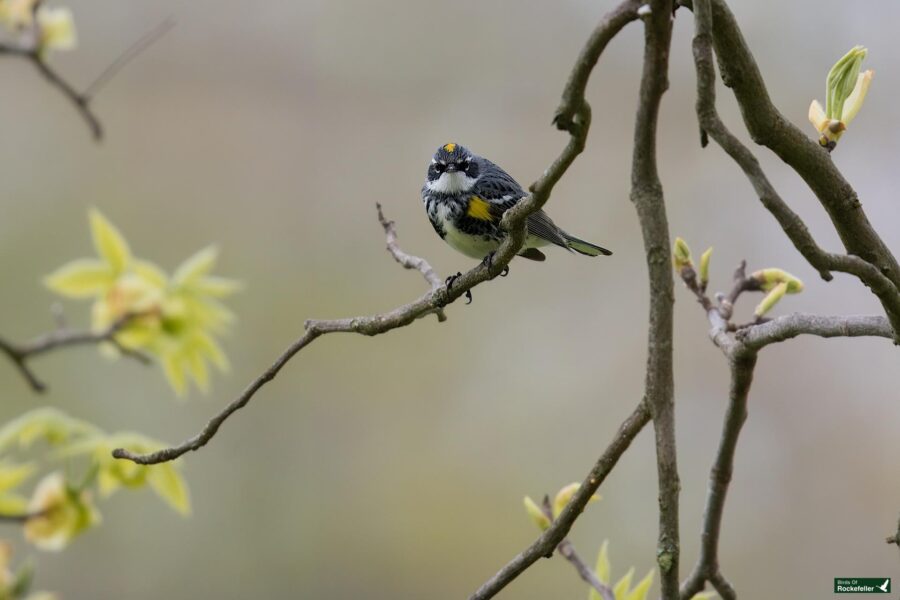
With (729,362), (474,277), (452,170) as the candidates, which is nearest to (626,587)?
(729,362)

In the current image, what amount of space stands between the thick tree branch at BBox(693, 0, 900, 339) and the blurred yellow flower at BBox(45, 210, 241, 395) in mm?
376

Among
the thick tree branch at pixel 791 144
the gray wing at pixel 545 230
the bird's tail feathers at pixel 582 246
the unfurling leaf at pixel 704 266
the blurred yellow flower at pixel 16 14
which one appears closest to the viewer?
the blurred yellow flower at pixel 16 14

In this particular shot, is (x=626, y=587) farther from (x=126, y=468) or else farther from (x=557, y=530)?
(x=126, y=468)

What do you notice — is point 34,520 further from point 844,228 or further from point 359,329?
point 844,228

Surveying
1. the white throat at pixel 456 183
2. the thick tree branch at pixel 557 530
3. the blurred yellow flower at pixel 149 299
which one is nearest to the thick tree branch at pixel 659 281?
the thick tree branch at pixel 557 530

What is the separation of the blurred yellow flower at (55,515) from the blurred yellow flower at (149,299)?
103mm

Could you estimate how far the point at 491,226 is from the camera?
50.1 inches

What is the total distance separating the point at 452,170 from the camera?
1324 millimetres

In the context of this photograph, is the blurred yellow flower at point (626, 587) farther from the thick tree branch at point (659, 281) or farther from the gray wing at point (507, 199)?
the gray wing at point (507, 199)

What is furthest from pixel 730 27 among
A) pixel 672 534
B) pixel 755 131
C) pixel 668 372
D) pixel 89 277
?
pixel 89 277

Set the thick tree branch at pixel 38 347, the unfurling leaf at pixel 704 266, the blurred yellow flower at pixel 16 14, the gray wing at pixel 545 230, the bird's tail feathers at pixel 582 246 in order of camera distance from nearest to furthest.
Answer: the thick tree branch at pixel 38 347 → the blurred yellow flower at pixel 16 14 → the unfurling leaf at pixel 704 266 → the gray wing at pixel 545 230 → the bird's tail feathers at pixel 582 246

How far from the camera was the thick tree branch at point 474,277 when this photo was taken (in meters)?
0.58

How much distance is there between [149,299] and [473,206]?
2.54 ft

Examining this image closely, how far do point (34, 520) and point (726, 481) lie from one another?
618mm
